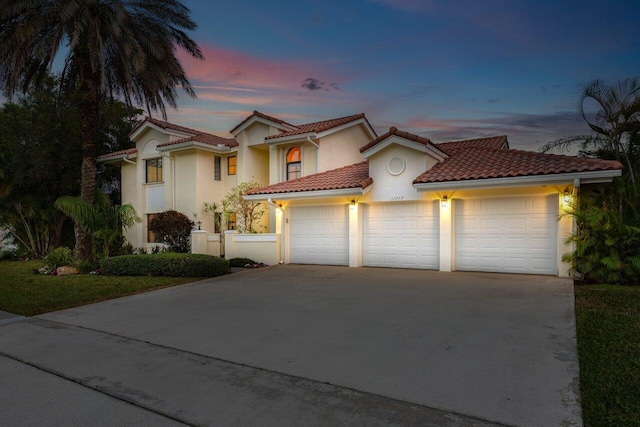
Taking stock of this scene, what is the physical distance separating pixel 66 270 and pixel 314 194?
9457 millimetres

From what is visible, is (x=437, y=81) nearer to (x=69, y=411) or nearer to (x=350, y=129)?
(x=350, y=129)

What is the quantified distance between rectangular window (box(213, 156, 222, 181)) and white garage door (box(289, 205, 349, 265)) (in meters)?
6.75

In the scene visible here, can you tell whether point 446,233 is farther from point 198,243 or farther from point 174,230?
point 174,230

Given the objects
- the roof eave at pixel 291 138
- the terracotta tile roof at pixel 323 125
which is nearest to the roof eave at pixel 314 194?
the roof eave at pixel 291 138

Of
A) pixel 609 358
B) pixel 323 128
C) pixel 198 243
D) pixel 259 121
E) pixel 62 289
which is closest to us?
pixel 609 358

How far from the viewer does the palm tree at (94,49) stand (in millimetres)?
13125

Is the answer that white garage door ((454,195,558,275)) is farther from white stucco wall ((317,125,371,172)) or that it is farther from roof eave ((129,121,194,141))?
roof eave ((129,121,194,141))

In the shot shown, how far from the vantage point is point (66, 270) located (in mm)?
14297

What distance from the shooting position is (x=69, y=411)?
3.69 m

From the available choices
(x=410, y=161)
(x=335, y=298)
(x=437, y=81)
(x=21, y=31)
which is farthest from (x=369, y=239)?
(x=21, y=31)

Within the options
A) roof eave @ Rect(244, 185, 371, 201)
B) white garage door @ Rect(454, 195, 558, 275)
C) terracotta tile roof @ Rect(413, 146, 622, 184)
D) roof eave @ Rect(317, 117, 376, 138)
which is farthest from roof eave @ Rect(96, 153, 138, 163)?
white garage door @ Rect(454, 195, 558, 275)

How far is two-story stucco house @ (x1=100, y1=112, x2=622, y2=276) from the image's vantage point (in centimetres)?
1093

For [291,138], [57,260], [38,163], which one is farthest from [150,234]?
[291,138]

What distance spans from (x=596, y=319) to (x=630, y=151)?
9.39 metres
